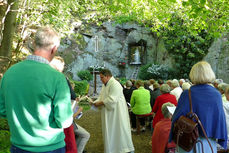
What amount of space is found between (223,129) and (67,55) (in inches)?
774

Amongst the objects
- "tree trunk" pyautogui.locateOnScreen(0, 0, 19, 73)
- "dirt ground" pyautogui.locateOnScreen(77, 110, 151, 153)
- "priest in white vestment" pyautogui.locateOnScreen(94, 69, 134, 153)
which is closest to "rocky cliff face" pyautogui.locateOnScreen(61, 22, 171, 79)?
"dirt ground" pyautogui.locateOnScreen(77, 110, 151, 153)

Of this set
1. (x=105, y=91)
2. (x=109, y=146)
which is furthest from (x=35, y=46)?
(x=109, y=146)

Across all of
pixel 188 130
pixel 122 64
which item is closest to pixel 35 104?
pixel 188 130

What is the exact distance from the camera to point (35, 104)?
1591 mm

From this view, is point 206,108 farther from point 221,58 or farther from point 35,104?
point 221,58

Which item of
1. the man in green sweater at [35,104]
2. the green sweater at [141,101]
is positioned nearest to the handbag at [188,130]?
the man in green sweater at [35,104]

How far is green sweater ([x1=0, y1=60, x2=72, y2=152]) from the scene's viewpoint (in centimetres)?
158

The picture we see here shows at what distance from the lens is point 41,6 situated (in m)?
7.71

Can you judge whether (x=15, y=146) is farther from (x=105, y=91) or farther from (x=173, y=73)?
(x=173, y=73)

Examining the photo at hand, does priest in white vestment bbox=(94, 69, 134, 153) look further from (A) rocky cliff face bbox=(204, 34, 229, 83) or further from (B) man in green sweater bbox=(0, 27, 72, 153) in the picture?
(A) rocky cliff face bbox=(204, 34, 229, 83)

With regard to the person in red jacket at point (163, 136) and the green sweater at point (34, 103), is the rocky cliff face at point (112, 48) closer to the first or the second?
the person in red jacket at point (163, 136)

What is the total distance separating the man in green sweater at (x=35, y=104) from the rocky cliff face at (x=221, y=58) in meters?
13.3

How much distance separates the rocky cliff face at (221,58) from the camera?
12.7m

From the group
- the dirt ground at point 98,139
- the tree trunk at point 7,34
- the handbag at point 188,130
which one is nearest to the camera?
the handbag at point 188,130
